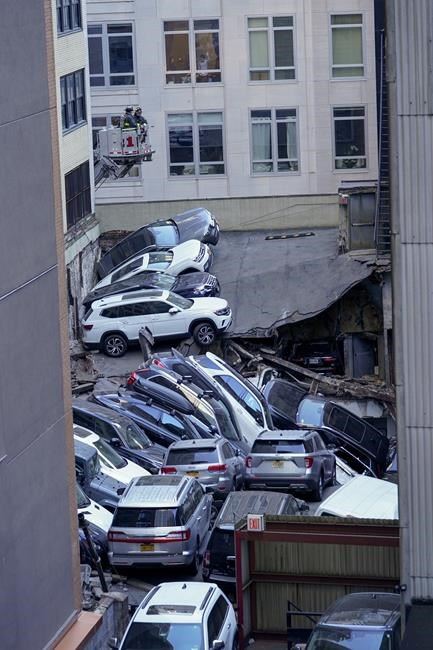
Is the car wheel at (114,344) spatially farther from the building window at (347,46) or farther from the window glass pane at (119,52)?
the building window at (347,46)

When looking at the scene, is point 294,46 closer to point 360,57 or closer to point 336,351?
point 360,57

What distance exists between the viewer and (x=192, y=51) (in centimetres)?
4638

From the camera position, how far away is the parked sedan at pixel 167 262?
117 feet

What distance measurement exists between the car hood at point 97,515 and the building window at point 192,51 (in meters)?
28.4

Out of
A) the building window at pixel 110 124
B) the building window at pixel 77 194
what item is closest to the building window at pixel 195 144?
the building window at pixel 110 124

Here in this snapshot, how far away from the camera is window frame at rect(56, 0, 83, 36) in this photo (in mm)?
37906

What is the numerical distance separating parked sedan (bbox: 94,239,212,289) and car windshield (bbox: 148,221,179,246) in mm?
1466

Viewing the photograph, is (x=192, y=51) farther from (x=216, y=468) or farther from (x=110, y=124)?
(x=216, y=468)

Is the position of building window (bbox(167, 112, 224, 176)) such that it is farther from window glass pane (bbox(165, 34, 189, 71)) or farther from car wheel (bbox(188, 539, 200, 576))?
car wheel (bbox(188, 539, 200, 576))

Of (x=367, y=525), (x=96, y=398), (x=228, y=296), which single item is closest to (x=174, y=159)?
(x=228, y=296)

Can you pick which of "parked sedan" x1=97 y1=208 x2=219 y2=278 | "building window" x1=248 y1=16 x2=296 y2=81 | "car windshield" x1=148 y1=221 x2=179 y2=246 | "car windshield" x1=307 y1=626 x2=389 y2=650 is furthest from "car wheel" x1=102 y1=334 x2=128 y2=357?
"car windshield" x1=307 y1=626 x2=389 y2=650

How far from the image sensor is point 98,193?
152 ft

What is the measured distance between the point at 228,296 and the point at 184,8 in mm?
14612

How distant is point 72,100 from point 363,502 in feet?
72.7
